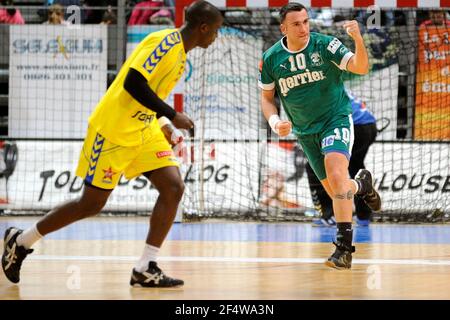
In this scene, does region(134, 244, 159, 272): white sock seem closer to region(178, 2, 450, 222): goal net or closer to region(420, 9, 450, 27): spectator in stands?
region(178, 2, 450, 222): goal net

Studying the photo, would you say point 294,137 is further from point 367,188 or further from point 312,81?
point 312,81

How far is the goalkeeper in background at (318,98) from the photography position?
7.09 meters

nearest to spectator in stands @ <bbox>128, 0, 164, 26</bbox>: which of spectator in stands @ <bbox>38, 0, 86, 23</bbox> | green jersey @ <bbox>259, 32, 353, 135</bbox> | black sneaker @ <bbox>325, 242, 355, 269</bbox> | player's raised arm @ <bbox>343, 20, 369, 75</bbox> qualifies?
spectator in stands @ <bbox>38, 0, 86, 23</bbox>

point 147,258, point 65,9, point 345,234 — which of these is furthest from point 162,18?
point 147,258

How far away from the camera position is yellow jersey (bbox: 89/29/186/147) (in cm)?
582

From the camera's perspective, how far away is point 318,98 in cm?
736

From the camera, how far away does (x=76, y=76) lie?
13023 millimetres

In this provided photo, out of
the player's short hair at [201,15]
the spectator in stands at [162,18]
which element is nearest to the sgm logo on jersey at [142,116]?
the player's short hair at [201,15]

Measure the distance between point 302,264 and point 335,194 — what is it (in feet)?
2.20

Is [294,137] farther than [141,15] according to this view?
No

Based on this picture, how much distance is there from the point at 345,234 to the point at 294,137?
5395 millimetres

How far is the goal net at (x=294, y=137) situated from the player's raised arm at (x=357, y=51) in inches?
187
